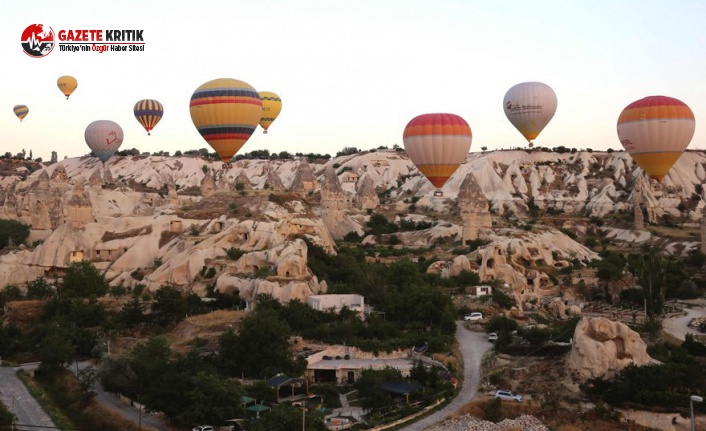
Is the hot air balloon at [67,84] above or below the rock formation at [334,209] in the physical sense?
above

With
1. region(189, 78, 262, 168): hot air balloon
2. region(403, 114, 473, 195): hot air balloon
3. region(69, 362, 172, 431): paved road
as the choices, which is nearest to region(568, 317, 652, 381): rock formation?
region(69, 362, 172, 431): paved road

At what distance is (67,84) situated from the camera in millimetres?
75125

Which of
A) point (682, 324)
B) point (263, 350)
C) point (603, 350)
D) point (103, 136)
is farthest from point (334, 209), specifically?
point (603, 350)

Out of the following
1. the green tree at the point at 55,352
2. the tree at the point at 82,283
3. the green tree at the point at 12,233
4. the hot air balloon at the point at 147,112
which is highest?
the hot air balloon at the point at 147,112

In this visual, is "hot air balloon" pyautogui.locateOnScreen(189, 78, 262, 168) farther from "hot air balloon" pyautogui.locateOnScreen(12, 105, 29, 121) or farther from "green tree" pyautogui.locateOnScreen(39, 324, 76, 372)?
"hot air balloon" pyautogui.locateOnScreen(12, 105, 29, 121)

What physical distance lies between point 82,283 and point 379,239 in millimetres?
28001

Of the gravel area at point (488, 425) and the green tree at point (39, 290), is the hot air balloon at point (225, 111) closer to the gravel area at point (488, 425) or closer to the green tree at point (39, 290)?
the green tree at point (39, 290)

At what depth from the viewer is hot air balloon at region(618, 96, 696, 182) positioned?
42.3 meters

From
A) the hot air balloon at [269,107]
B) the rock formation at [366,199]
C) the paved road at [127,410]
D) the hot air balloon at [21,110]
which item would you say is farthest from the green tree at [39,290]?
the hot air balloon at [21,110]

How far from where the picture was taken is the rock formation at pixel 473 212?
54125mm

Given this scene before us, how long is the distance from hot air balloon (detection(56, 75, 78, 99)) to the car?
6165 cm

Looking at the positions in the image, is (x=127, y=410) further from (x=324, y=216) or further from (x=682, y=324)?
(x=324, y=216)

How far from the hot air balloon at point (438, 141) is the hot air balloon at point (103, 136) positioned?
37093mm

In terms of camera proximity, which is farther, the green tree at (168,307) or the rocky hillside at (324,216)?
the rocky hillside at (324,216)
